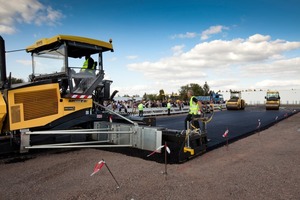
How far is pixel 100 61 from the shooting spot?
24.4 feet

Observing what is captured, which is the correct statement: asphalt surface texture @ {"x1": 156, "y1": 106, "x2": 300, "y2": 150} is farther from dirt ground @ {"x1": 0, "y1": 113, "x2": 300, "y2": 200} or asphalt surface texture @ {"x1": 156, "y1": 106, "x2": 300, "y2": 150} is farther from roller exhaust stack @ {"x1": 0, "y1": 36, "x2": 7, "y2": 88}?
roller exhaust stack @ {"x1": 0, "y1": 36, "x2": 7, "y2": 88}

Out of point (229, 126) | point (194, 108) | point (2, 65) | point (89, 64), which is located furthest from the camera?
point (229, 126)

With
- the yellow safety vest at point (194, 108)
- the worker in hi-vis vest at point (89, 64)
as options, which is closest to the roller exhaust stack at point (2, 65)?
the worker in hi-vis vest at point (89, 64)

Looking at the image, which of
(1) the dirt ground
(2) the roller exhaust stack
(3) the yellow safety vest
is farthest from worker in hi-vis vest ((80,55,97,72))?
(3) the yellow safety vest

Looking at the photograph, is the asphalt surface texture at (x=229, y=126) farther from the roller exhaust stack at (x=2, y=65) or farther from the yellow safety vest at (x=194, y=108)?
the roller exhaust stack at (x=2, y=65)

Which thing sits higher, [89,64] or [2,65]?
[89,64]

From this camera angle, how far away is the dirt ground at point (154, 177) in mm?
4188

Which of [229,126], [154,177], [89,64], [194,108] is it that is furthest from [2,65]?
[229,126]

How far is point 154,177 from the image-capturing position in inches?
198

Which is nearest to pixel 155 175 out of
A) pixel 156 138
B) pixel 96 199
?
pixel 156 138

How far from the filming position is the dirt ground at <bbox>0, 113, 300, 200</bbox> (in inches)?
165

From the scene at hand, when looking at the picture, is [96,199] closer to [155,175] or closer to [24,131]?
[155,175]

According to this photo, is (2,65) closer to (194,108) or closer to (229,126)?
(194,108)

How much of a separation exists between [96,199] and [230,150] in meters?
4.94
